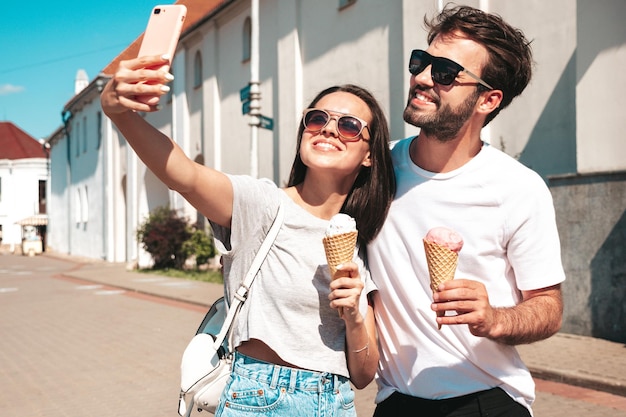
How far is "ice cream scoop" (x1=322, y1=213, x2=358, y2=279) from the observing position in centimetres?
235

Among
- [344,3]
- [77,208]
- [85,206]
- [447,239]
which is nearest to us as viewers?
[447,239]

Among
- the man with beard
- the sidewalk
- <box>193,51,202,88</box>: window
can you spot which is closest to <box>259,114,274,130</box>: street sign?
the sidewalk

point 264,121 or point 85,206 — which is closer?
point 264,121

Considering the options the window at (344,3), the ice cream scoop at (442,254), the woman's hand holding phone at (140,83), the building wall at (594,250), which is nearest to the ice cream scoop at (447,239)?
the ice cream scoop at (442,254)

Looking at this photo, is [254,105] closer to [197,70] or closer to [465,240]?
[197,70]

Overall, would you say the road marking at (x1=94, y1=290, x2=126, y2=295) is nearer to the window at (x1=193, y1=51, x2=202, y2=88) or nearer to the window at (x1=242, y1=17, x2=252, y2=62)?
the window at (x1=242, y1=17, x2=252, y2=62)

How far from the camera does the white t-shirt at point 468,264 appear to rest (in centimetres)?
243

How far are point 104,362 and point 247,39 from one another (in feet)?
49.3

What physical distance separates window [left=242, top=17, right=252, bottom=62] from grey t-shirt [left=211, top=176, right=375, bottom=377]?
2065 cm

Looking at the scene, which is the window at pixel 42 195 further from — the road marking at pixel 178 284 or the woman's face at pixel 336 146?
the woman's face at pixel 336 146

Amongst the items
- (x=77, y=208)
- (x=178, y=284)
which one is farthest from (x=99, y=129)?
(x=178, y=284)

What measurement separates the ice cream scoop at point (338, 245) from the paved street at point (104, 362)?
4.79 m

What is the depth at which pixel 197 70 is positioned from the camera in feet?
88.7

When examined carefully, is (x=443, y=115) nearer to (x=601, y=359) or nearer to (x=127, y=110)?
(x=127, y=110)
